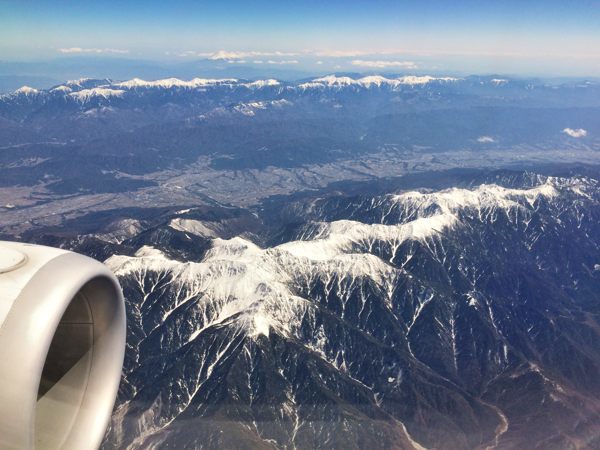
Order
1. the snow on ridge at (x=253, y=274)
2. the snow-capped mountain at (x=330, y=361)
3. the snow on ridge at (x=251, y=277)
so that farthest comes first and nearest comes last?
the snow on ridge at (x=251, y=277), the snow on ridge at (x=253, y=274), the snow-capped mountain at (x=330, y=361)

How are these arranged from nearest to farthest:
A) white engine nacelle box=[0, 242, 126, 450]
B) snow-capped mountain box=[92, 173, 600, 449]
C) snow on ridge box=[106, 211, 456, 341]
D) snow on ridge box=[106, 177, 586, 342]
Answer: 1. white engine nacelle box=[0, 242, 126, 450]
2. snow-capped mountain box=[92, 173, 600, 449]
3. snow on ridge box=[106, 211, 456, 341]
4. snow on ridge box=[106, 177, 586, 342]

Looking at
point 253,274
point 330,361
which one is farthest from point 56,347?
point 253,274

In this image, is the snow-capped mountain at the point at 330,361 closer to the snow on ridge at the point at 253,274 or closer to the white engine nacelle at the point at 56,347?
the snow on ridge at the point at 253,274

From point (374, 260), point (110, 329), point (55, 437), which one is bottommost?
point (374, 260)

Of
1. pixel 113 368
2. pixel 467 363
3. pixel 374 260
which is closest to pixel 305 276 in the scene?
pixel 374 260

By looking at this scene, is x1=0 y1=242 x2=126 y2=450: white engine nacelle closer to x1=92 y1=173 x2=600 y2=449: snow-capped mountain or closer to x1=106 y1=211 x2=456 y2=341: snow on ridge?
x1=92 y1=173 x2=600 y2=449: snow-capped mountain

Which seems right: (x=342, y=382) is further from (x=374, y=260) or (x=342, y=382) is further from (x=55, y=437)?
(x=55, y=437)

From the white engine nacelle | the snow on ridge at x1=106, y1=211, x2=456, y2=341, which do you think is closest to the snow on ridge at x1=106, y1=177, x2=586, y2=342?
the snow on ridge at x1=106, y1=211, x2=456, y2=341

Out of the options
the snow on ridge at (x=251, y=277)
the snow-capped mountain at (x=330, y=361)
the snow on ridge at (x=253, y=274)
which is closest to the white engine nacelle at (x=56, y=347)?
the snow-capped mountain at (x=330, y=361)

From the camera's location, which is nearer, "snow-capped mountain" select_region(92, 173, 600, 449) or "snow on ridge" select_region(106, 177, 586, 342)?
"snow-capped mountain" select_region(92, 173, 600, 449)
